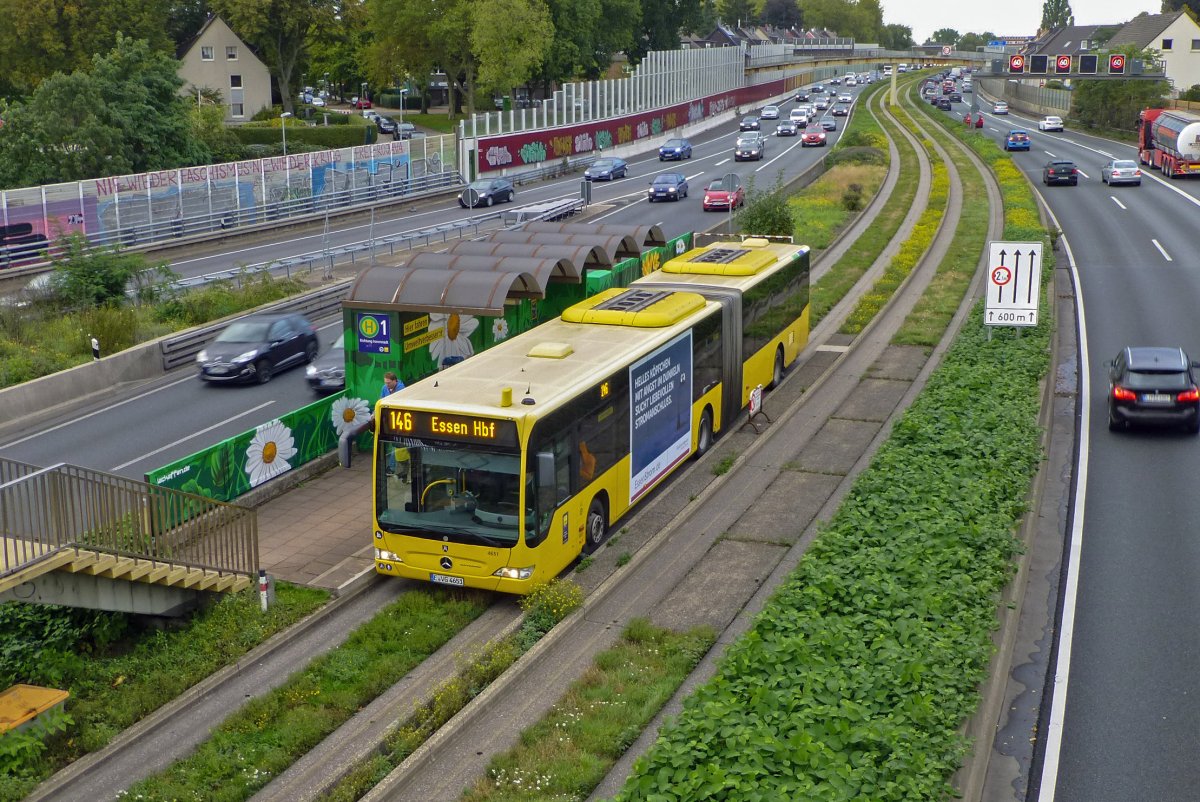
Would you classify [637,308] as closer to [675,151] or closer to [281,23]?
[675,151]

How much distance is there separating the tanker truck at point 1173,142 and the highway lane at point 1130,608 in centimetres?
3459

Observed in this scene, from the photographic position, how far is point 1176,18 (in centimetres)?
11644

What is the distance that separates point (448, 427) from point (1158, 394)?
15.0 m

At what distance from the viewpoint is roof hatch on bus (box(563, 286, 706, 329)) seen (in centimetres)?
2042

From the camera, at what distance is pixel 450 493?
626 inches

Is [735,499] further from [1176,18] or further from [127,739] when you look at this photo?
[1176,18]

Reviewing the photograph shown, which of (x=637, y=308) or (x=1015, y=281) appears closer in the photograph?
(x=637, y=308)

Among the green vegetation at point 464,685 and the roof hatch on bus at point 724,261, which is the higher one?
the roof hatch on bus at point 724,261

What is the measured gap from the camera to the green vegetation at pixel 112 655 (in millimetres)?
13586

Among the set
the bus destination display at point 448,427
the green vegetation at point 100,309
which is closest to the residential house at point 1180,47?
the green vegetation at point 100,309

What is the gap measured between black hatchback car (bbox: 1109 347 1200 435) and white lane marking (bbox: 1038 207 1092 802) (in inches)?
39.6

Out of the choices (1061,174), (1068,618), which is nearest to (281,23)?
(1061,174)

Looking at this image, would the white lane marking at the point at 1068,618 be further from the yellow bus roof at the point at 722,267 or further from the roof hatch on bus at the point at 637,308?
the roof hatch on bus at the point at 637,308

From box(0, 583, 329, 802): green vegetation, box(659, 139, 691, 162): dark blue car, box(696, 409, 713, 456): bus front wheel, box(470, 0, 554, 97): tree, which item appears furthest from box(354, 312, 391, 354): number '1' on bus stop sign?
box(470, 0, 554, 97): tree
